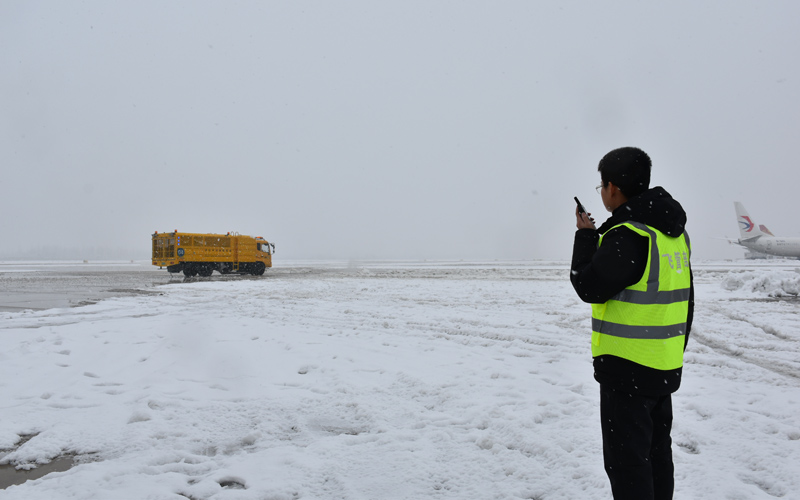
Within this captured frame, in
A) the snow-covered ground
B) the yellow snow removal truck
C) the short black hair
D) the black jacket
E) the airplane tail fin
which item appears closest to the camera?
the black jacket

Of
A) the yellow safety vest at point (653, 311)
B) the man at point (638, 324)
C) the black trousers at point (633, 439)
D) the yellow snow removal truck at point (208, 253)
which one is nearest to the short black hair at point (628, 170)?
the man at point (638, 324)

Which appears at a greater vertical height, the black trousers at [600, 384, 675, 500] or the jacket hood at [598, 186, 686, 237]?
the jacket hood at [598, 186, 686, 237]

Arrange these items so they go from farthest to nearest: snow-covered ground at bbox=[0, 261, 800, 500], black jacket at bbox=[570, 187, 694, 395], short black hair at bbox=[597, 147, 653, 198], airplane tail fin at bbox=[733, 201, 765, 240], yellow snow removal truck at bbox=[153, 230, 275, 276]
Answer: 1. airplane tail fin at bbox=[733, 201, 765, 240]
2. yellow snow removal truck at bbox=[153, 230, 275, 276]
3. snow-covered ground at bbox=[0, 261, 800, 500]
4. short black hair at bbox=[597, 147, 653, 198]
5. black jacket at bbox=[570, 187, 694, 395]

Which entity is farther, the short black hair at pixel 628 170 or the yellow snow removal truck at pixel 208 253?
the yellow snow removal truck at pixel 208 253

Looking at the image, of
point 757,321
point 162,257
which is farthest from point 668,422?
point 162,257

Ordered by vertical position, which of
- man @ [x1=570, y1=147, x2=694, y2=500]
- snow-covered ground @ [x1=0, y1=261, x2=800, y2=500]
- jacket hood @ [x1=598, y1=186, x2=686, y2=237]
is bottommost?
snow-covered ground @ [x1=0, y1=261, x2=800, y2=500]

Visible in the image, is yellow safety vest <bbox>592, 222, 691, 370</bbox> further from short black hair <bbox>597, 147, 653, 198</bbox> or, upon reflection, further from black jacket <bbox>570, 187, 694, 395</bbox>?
short black hair <bbox>597, 147, 653, 198</bbox>

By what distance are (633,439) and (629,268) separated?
0.77 meters

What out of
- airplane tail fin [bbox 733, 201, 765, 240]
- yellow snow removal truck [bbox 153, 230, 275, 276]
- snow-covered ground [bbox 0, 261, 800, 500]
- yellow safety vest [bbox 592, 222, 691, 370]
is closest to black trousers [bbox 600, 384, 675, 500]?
A: yellow safety vest [bbox 592, 222, 691, 370]

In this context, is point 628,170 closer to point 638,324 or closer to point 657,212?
point 657,212

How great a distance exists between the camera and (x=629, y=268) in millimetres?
1855

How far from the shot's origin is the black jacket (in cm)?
187

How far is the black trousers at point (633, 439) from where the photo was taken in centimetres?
189

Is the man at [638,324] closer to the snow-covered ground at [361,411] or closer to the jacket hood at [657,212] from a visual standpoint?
the jacket hood at [657,212]
